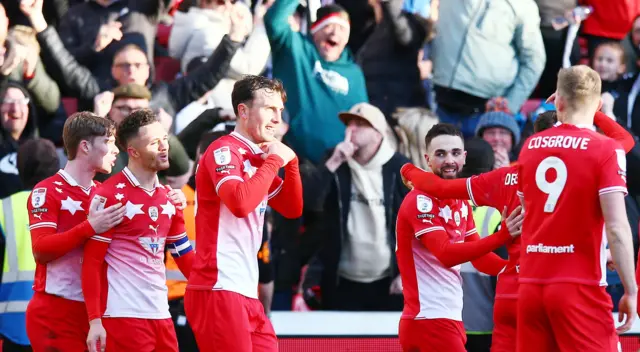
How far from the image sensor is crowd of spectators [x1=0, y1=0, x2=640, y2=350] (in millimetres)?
9062

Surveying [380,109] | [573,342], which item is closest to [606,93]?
[380,109]

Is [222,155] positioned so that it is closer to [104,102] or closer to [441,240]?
[441,240]

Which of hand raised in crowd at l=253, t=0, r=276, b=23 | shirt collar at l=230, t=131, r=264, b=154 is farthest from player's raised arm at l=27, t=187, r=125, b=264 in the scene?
hand raised in crowd at l=253, t=0, r=276, b=23

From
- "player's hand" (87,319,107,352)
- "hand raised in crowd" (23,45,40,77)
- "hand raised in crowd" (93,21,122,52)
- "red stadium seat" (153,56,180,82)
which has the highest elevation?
"hand raised in crowd" (93,21,122,52)

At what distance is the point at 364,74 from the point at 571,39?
2.06m

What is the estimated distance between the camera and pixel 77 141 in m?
6.59

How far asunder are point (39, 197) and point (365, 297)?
3436 mm

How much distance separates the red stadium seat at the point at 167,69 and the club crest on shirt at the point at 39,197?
413cm

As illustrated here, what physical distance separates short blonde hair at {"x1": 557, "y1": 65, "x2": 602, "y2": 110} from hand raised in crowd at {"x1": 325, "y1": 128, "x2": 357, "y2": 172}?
3.73 metres

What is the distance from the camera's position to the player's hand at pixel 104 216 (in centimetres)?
611

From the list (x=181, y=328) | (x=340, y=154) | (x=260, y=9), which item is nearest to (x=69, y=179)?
(x=181, y=328)

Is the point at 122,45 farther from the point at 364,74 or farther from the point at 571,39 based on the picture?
the point at 571,39

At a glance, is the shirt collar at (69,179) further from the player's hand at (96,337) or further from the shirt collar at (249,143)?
the shirt collar at (249,143)

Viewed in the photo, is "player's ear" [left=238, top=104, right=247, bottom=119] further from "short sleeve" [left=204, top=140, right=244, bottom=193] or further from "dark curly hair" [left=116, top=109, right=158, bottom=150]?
"dark curly hair" [left=116, top=109, right=158, bottom=150]
